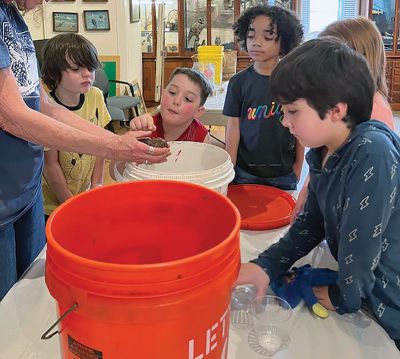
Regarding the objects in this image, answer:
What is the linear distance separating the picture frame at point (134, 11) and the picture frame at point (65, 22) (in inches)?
25.2

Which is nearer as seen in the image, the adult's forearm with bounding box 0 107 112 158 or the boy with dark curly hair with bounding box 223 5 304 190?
the adult's forearm with bounding box 0 107 112 158

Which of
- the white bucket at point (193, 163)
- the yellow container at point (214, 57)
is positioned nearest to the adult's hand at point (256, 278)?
the white bucket at point (193, 163)

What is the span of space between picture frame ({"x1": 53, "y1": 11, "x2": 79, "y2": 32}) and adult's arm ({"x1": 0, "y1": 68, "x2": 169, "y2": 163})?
176 inches

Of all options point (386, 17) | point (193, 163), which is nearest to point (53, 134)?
point (193, 163)

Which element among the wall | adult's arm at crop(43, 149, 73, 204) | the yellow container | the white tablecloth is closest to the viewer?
the white tablecloth

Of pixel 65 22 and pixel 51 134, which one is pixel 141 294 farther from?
pixel 65 22

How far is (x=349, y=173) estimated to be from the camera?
2.94ft

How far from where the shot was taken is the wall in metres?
5.14

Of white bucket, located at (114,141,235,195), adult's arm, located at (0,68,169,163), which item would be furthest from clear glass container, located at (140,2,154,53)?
adult's arm, located at (0,68,169,163)

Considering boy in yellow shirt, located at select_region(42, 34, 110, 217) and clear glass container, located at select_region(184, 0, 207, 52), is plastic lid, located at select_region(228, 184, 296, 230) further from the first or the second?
clear glass container, located at select_region(184, 0, 207, 52)

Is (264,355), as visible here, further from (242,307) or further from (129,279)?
(129,279)

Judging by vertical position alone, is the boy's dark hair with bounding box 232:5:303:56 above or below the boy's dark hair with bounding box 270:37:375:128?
above

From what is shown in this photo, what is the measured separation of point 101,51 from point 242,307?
492 cm

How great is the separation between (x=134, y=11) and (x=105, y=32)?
23.8 inches
